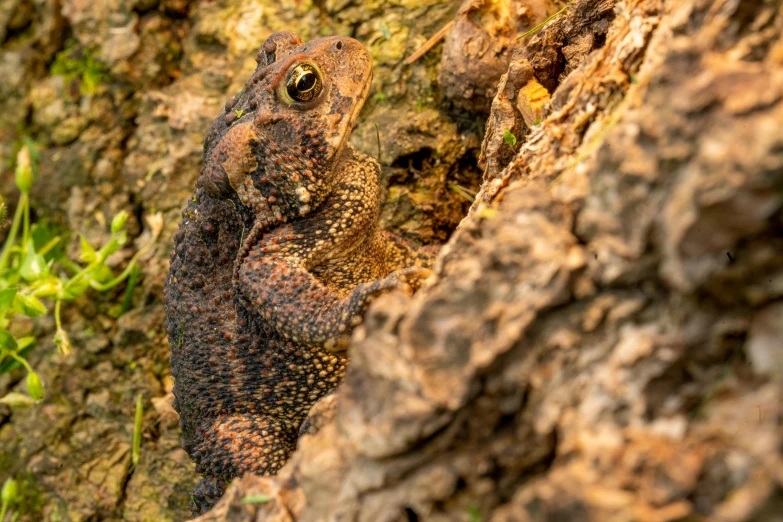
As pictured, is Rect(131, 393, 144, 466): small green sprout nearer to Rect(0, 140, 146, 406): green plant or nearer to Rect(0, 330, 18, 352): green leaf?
Rect(0, 140, 146, 406): green plant

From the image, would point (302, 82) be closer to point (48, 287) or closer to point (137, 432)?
point (48, 287)

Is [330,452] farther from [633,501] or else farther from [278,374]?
[278,374]

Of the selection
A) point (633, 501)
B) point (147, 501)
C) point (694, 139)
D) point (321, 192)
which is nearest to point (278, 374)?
point (321, 192)

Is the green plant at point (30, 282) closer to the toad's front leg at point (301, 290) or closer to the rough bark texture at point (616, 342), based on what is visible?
the toad's front leg at point (301, 290)

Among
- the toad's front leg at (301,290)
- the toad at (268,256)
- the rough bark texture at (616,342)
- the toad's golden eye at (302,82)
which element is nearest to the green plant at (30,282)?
the toad at (268,256)

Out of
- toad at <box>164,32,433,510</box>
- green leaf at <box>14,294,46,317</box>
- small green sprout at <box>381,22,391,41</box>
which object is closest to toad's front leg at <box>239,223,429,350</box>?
toad at <box>164,32,433,510</box>

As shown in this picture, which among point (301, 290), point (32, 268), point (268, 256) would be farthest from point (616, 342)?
point (32, 268)
